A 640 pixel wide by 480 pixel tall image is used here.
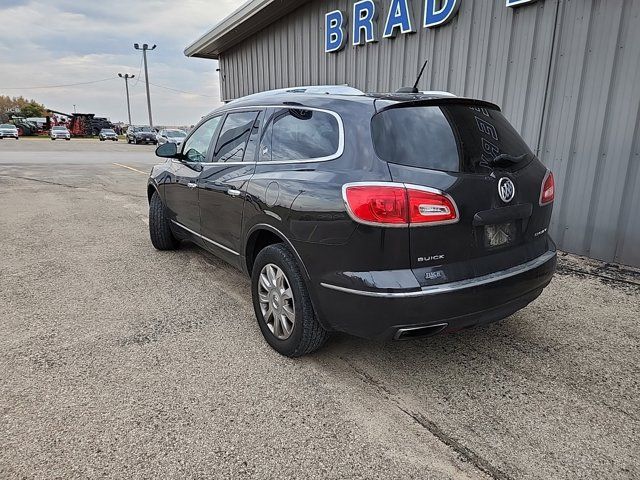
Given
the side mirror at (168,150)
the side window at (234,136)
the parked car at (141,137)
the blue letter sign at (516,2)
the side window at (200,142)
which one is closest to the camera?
the side window at (234,136)

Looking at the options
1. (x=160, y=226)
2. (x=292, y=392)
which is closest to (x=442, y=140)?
(x=292, y=392)

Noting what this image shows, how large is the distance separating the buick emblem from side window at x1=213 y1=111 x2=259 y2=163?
1.89 m

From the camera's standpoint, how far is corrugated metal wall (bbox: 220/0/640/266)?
15.6 ft

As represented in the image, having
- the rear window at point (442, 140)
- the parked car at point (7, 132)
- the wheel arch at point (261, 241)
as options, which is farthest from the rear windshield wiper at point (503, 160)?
the parked car at point (7, 132)

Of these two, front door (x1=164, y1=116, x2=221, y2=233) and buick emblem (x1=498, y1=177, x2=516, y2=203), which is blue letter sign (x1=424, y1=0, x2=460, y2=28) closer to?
front door (x1=164, y1=116, x2=221, y2=233)

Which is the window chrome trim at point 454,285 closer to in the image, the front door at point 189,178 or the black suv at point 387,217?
the black suv at point 387,217

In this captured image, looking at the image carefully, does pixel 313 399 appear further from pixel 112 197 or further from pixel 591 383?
pixel 112 197

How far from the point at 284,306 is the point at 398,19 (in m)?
5.81

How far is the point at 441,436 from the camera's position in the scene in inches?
88.4

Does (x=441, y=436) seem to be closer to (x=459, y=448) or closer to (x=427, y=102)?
(x=459, y=448)

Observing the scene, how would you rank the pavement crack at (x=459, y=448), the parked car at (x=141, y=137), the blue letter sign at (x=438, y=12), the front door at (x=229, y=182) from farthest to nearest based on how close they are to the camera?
the parked car at (x=141, y=137), the blue letter sign at (x=438, y=12), the front door at (x=229, y=182), the pavement crack at (x=459, y=448)

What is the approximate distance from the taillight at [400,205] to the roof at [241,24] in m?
8.30

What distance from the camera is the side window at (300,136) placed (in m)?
2.70

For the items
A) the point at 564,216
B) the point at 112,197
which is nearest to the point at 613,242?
the point at 564,216
